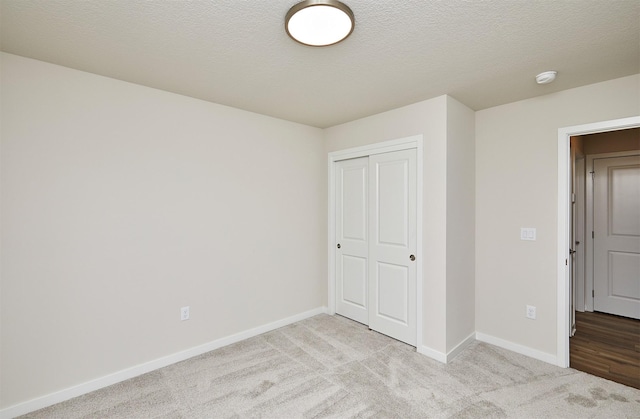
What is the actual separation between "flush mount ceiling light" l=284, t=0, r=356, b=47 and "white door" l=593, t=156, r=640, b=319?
13.6 feet

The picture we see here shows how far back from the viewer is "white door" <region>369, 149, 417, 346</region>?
119 inches

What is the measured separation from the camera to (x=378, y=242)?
11.0ft

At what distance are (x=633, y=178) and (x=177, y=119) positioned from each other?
5195mm

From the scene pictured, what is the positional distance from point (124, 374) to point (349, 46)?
299 cm

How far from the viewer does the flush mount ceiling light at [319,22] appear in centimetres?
149

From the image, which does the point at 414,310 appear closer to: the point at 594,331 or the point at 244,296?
the point at 244,296

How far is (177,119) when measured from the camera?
2.75 metres

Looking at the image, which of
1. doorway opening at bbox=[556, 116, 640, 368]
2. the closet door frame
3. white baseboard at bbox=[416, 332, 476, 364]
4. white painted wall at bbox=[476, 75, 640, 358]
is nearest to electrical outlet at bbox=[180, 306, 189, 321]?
the closet door frame

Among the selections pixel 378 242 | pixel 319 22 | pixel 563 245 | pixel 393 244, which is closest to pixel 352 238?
pixel 378 242

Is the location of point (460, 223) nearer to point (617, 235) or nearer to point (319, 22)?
point (319, 22)

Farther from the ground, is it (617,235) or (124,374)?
(617,235)

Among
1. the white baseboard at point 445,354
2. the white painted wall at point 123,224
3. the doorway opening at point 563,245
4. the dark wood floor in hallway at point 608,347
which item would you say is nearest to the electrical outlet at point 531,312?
the doorway opening at point 563,245

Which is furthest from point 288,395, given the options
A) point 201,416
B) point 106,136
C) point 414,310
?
point 106,136

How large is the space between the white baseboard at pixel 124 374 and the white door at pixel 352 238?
2.74 feet
